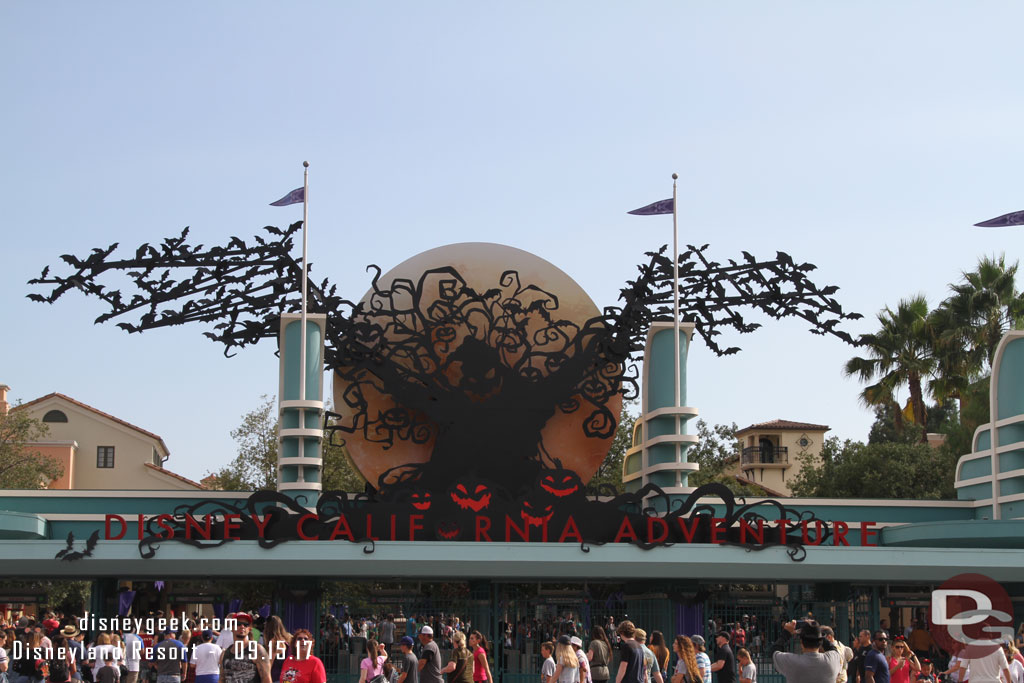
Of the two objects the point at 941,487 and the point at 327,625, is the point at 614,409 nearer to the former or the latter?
the point at 327,625

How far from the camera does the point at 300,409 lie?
2786cm

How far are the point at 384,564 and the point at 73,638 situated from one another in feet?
19.6

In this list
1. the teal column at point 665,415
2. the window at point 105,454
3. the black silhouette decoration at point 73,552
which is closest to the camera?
the black silhouette decoration at point 73,552

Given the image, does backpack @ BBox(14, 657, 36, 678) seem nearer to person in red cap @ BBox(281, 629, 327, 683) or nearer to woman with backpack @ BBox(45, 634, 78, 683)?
woman with backpack @ BBox(45, 634, 78, 683)

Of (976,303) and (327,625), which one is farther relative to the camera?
(976,303)

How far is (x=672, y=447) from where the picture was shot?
2950 cm

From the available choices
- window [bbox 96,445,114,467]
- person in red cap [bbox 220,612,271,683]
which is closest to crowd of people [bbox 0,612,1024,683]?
person in red cap [bbox 220,612,271,683]

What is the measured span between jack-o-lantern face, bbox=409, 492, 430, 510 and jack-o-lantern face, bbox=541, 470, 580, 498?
239 cm

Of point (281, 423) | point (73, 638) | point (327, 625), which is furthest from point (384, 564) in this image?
point (327, 625)

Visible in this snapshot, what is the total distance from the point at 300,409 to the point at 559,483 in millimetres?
5624

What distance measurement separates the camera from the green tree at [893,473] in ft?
170

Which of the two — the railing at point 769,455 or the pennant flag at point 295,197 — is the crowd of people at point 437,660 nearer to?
the pennant flag at point 295,197

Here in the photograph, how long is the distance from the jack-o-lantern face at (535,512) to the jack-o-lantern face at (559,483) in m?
0.36

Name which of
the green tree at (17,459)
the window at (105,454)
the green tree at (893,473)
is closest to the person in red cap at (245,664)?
the green tree at (17,459)
